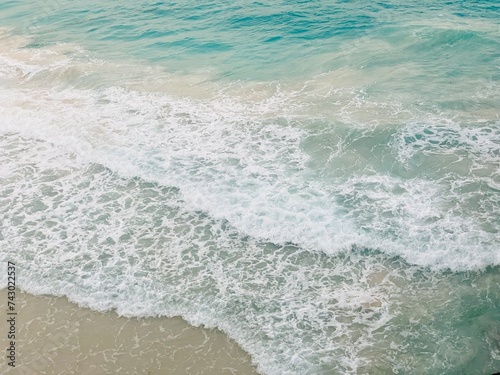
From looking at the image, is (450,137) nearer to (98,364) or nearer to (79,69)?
(98,364)

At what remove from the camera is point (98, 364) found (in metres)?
10.0

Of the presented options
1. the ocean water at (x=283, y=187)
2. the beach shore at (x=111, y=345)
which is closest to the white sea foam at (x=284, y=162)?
the ocean water at (x=283, y=187)

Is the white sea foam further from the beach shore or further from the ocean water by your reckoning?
the beach shore

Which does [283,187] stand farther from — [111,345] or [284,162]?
[111,345]

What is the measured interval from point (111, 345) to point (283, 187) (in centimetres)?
702

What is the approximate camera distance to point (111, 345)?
34.3 ft

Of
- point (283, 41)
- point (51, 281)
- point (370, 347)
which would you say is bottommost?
point (370, 347)

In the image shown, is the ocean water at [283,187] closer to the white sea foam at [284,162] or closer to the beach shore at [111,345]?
the white sea foam at [284,162]

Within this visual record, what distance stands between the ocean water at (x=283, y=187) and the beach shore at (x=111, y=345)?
36 centimetres

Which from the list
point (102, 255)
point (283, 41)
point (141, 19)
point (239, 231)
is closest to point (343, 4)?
point (283, 41)

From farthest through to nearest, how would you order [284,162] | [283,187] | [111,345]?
1. [284,162]
2. [283,187]
3. [111,345]

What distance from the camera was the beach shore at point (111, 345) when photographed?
995 cm

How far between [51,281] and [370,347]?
8089 millimetres

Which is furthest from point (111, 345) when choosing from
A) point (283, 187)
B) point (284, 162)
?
point (284, 162)
